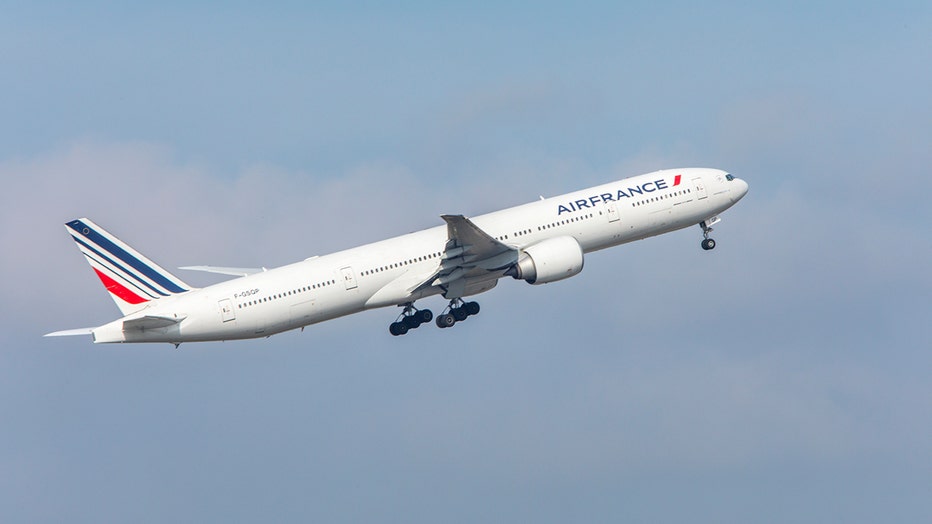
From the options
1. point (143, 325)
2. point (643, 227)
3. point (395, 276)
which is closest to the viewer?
point (143, 325)

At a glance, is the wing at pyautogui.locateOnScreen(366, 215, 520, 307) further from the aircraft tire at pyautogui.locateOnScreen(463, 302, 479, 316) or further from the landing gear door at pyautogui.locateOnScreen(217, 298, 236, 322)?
the landing gear door at pyautogui.locateOnScreen(217, 298, 236, 322)

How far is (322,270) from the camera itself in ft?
221

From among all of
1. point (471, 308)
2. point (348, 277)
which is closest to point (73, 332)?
point (348, 277)

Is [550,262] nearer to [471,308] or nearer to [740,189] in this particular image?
[471,308]

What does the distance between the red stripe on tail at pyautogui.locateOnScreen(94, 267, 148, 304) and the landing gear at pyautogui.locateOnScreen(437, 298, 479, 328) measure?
16386 millimetres

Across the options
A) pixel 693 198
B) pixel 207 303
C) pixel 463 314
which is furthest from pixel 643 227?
pixel 207 303

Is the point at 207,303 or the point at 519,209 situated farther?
the point at 519,209

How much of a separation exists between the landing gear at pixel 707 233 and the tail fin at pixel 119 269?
31916 mm

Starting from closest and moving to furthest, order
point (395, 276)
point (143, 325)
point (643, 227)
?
1. point (143, 325)
2. point (395, 276)
3. point (643, 227)

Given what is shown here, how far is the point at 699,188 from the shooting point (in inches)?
3000

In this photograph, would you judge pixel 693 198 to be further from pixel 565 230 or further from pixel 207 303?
pixel 207 303

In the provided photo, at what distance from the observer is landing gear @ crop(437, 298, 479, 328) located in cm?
7221

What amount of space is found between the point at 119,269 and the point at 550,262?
22.4 meters

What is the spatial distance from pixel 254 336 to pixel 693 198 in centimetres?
2707
